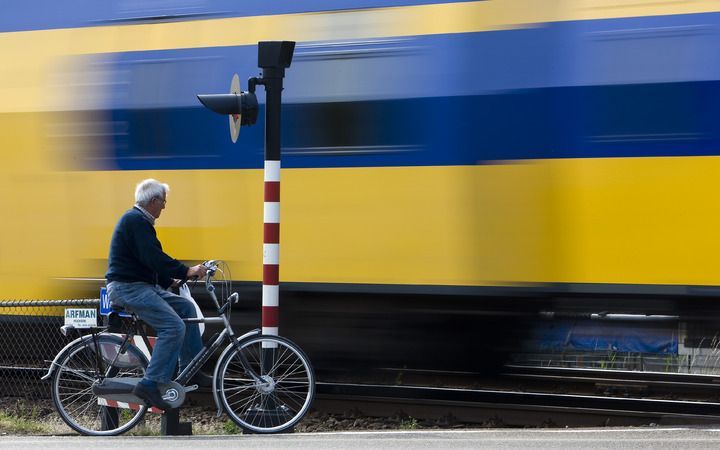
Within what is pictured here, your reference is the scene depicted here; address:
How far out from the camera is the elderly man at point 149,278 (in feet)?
22.5

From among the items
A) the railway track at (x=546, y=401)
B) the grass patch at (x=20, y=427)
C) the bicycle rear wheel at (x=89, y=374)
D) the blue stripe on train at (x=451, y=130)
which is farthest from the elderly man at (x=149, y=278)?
the railway track at (x=546, y=401)

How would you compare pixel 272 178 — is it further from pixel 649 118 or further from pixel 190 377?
pixel 649 118

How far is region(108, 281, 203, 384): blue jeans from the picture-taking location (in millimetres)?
6914

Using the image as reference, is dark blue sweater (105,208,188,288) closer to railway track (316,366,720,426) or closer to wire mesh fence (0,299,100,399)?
railway track (316,366,720,426)

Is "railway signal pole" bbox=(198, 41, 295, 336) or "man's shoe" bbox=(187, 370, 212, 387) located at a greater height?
"railway signal pole" bbox=(198, 41, 295, 336)

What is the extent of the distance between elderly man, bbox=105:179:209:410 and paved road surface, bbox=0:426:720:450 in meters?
0.42

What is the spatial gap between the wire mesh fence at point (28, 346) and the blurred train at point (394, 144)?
0.21 meters

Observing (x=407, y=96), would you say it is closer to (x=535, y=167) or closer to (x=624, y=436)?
(x=535, y=167)

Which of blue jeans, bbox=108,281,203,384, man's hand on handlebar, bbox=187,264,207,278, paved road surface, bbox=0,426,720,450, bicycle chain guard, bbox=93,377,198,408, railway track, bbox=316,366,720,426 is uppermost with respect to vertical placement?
man's hand on handlebar, bbox=187,264,207,278

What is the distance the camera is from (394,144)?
8922 millimetres

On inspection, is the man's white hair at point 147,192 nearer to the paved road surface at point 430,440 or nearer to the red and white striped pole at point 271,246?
the red and white striped pole at point 271,246

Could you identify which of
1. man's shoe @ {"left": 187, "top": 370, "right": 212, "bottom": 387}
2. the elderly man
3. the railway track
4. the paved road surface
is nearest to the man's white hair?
the elderly man

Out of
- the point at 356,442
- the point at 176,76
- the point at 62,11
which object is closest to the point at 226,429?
the point at 356,442

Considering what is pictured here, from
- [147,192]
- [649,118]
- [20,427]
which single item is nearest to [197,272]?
[147,192]
